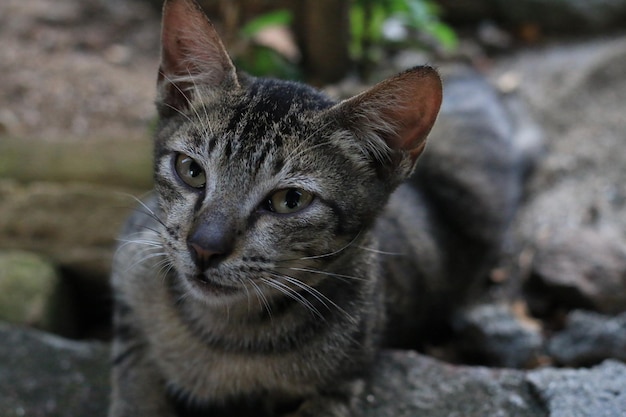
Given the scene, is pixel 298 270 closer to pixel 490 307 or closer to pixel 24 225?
pixel 490 307

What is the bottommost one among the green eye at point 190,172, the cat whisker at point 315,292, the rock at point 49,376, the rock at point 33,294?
the rock at point 33,294

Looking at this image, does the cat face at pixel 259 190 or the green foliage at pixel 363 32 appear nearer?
the cat face at pixel 259 190

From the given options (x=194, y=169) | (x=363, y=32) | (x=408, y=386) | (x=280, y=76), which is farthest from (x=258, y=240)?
(x=363, y=32)

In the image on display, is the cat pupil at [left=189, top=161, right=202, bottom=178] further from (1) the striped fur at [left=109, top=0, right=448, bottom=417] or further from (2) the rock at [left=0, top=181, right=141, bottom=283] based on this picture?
(2) the rock at [left=0, top=181, right=141, bottom=283]

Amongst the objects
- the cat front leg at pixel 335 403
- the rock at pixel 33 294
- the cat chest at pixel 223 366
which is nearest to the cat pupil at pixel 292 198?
the cat chest at pixel 223 366

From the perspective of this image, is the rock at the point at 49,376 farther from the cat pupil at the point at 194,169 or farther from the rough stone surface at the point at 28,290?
the cat pupil at the point at 194,169

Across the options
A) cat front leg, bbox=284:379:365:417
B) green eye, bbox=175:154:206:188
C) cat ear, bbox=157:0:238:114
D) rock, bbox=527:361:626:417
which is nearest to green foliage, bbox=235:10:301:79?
cat ear, bbox=157:0:238:114

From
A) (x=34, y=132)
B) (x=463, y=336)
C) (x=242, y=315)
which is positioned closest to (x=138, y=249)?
(x=242, y=315)
